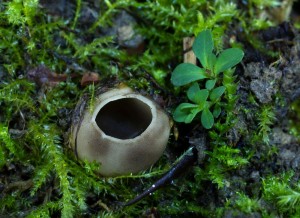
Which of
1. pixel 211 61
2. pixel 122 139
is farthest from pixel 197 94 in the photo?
pixel 122 139

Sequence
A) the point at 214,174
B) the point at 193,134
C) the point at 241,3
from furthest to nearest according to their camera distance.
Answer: the point at 241,3 → the point at 193,134 → the point at 214,174

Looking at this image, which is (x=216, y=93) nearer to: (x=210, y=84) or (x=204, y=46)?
(x=210, y=84)

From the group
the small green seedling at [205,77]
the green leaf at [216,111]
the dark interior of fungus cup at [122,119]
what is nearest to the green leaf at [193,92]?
the small green seedling at [205,77]

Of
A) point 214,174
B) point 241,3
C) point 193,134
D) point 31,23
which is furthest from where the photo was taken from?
point 241,3

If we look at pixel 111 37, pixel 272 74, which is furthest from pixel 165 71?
pixel 272 74

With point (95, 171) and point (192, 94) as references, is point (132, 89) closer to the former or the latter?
point (192, 94)

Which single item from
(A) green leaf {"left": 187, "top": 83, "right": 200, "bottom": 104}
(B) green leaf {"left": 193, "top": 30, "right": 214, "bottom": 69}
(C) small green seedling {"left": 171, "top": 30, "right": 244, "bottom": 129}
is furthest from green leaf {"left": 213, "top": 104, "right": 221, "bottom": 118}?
(B) green leaf {"left": 193, "top": 30, "right": 214, "bottom": 69}
